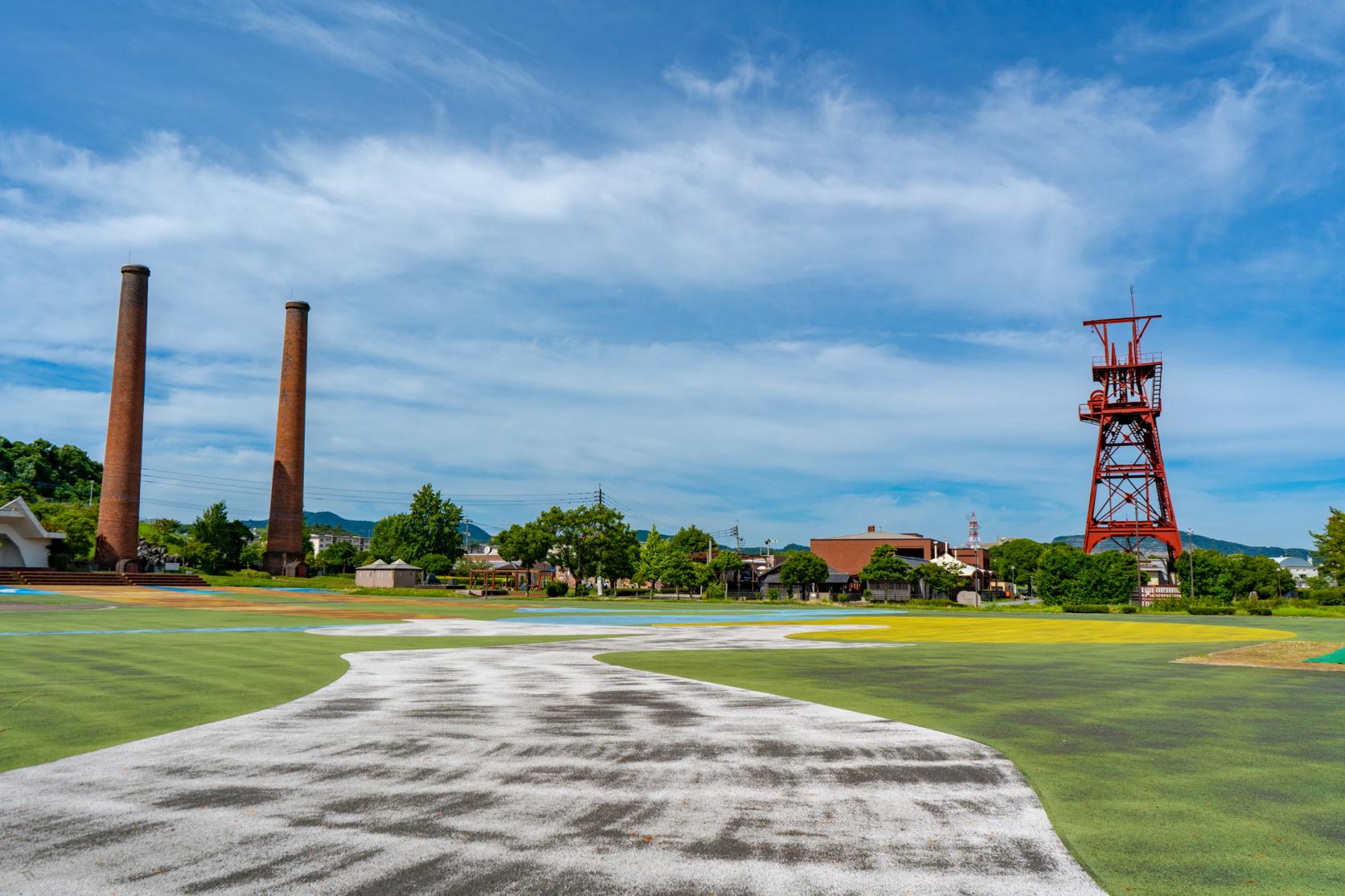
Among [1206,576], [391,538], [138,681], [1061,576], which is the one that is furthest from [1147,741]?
[391,538]

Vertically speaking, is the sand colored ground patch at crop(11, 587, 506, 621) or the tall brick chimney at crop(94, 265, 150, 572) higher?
the tall brick chimney at crop(94, 265, 150, 572)

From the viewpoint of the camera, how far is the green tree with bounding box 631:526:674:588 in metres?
99.9

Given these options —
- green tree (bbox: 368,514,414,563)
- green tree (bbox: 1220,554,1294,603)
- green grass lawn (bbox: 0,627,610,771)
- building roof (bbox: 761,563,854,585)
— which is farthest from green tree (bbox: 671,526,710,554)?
green grass lawn (bbox: 0,627,610,771)

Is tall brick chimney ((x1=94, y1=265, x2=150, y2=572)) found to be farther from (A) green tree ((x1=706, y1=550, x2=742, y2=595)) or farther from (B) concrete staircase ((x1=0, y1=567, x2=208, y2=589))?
(A) green tree ((x1=706, y1=550, x2=742, y2=595))

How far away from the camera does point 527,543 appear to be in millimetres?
101312

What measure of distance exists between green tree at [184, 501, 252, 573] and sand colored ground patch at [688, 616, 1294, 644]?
275ft

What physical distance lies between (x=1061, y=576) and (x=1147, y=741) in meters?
73.1

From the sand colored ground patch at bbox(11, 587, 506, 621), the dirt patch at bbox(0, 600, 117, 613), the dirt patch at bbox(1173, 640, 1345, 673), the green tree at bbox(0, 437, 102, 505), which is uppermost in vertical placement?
the green tree at bbox(0, 437, 102, 505)

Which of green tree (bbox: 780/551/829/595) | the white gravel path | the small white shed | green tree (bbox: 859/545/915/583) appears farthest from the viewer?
green tree (bbox: 780/551/829/595)

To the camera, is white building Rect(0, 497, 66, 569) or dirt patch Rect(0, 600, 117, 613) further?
white building Rect(0, 497, 66, 569)

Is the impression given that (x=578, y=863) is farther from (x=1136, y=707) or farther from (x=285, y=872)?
(x=1136, y=707)

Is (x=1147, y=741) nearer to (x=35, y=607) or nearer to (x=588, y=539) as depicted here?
(x=35, y=607)

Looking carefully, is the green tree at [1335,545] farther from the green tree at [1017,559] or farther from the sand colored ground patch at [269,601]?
the sand colored ground patch at [269,601]

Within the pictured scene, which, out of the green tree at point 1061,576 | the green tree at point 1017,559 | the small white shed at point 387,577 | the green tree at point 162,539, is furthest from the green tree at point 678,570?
the green tree at point 1017,559
